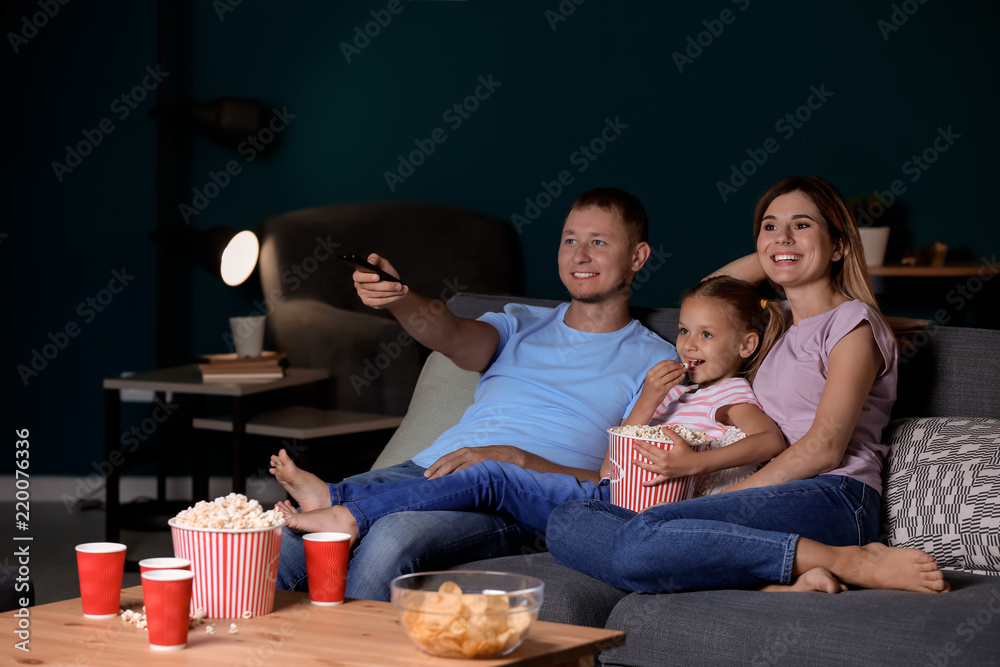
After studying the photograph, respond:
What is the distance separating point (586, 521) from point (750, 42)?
2.47 m

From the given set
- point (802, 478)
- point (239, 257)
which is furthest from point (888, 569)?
point (239, 257)

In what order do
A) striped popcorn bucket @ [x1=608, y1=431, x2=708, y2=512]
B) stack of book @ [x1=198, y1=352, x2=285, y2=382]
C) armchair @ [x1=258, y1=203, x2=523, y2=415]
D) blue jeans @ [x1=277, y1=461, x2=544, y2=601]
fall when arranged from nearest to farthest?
blue jeans @ [x1=277, y1=461, x2=544, y2=601]
striped popcorn bucket @ [x1=608, y1=431, x2=708, y2=512]
stack of book @ [x1=198, y1=352, x2=285, y2=382]
armchair @ [x1=258, y1=203, x2=523, y2=415]

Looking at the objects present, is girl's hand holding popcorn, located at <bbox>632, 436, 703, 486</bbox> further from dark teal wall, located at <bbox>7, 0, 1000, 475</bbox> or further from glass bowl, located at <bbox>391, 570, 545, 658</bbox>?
dark teal wall, located at <bbox>7, 0, 1000, 475</bbox>

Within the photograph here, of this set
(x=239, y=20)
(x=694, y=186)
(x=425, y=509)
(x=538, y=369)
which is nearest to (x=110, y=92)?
(x=239, y=20)

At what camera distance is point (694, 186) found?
370 centimetres

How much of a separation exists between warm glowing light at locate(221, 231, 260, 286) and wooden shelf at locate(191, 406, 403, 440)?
51 cm

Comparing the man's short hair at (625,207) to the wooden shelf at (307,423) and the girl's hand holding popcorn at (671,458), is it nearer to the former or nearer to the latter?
the girl's hand holding popcorn at (671,458)

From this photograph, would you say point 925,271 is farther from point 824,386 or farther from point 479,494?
point 479,494

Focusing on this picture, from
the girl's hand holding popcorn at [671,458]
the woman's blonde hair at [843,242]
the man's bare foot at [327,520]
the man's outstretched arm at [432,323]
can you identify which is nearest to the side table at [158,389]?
the man's outstretched arm at [432,323]

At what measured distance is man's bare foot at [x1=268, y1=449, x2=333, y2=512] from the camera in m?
1.77

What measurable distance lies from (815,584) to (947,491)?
39 cm


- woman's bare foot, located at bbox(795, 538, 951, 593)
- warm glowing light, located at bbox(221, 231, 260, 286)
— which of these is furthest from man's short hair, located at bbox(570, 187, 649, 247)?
warm glowing light, located at bbox(221, 231, 260, 286)

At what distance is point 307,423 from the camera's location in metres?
3.28

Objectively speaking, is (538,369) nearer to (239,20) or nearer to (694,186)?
(694,186)
